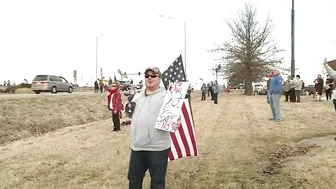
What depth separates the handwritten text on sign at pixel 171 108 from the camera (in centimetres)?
490

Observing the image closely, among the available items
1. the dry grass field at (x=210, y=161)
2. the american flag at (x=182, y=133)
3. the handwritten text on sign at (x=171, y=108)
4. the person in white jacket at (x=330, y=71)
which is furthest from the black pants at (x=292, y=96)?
the handwritten text on sign at (x=171, y=108)

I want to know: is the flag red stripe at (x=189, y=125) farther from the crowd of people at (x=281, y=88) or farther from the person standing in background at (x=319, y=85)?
the person standing in background at (x=319, y=85)

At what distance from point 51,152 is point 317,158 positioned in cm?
591

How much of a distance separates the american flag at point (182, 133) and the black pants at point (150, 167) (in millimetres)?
1869

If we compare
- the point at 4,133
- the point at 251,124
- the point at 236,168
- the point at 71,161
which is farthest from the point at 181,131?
the point at 4,133

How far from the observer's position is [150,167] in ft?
16.2

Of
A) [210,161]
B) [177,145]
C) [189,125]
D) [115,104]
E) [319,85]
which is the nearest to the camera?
[177,145]

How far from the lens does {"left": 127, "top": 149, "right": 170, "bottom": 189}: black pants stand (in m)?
4.89

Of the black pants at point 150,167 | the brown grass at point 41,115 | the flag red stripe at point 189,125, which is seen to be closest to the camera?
the black pants at point 150,167

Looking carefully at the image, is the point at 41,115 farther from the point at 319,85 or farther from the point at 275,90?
the point at 319,85

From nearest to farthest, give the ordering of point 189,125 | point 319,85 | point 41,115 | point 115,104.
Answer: point 189,125, point 115,104, point 41,115, point 319,85

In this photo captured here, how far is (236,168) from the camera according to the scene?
740 centimetres

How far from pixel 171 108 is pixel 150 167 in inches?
29.2

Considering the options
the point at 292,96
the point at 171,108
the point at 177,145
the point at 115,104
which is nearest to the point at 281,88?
the point at 115,104
